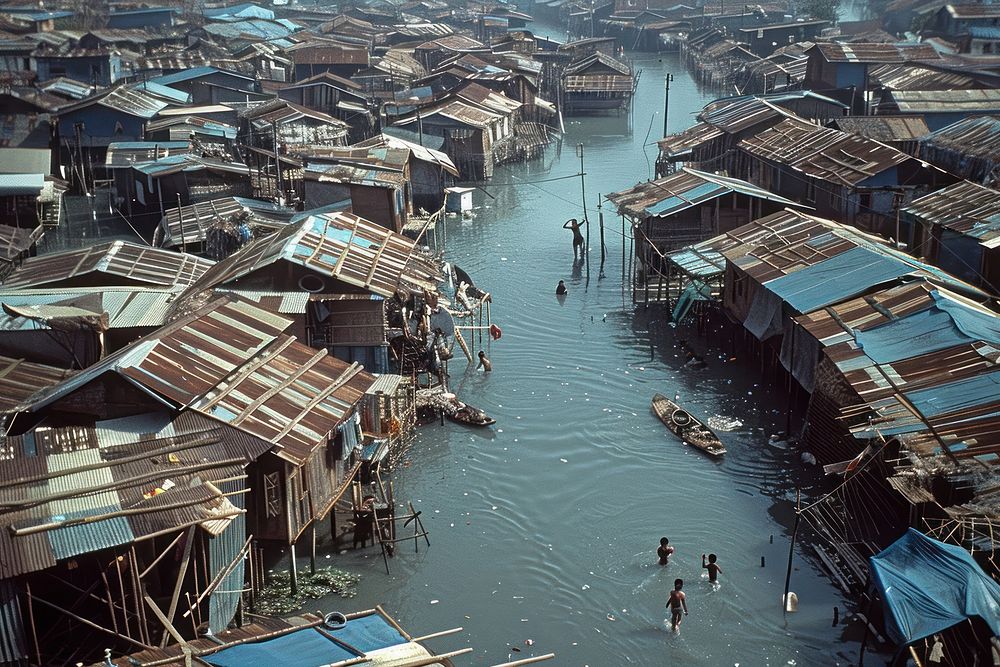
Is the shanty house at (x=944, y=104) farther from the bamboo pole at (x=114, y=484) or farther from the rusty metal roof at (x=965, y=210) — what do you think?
the bamboo pole at (x=114, y=484)

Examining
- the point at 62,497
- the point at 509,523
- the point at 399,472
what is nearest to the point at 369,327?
the point at 399,472

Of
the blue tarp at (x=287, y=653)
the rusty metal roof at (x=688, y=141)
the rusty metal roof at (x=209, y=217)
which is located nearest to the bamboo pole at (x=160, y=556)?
the blue tarp at (x=287, y=653)

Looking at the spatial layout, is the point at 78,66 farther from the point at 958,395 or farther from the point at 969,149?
the point at 958,395

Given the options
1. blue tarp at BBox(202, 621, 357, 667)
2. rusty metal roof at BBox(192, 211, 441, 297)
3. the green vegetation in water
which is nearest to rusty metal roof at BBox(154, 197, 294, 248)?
rusty metal roof at BBox(192, 211, 441, 297)

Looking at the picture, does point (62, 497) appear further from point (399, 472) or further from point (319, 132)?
point (319, 132)

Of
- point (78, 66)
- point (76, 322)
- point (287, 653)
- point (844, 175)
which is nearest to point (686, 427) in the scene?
point (76, 322)

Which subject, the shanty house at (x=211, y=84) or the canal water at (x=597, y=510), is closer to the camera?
the canal water at (x=597, y=510)

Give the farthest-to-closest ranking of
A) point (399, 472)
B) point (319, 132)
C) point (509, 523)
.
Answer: point (319, 132)
point (399, 472)
point (509, 523)

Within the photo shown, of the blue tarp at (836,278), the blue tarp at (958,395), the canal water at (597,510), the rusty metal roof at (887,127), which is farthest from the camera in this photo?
the rusty metal roof at (887,127)

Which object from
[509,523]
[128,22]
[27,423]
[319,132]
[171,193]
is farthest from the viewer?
[128,22]
